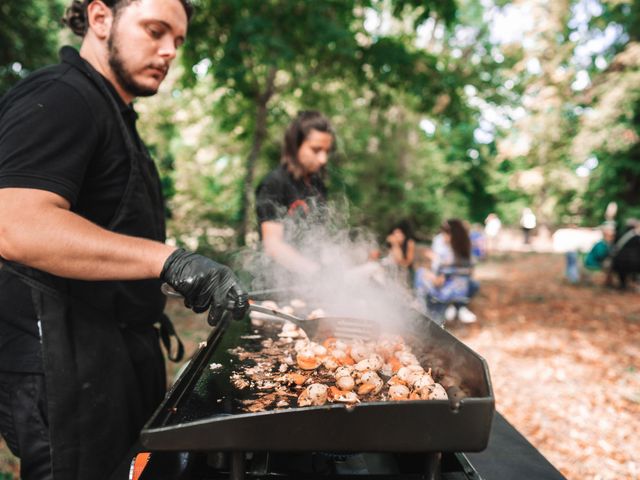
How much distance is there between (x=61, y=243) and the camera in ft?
3.93

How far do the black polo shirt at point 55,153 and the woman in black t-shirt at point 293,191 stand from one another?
5.10 feet

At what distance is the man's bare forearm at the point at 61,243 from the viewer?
117cm

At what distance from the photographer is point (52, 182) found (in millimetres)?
1234

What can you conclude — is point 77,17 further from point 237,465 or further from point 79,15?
point 237,465

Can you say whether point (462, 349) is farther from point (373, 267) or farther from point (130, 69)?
point (373, 267)

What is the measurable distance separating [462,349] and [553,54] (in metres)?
12.5

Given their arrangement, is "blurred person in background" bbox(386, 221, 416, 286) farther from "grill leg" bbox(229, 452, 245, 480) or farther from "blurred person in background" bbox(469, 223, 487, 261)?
"blurred person in background" bbox(469, 223, 487, 261)

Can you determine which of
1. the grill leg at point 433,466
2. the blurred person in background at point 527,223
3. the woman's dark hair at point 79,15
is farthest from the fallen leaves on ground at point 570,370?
the blurred person in background at point 527,223

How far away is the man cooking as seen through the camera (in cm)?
122

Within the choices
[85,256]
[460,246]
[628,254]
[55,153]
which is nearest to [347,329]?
[85,256]

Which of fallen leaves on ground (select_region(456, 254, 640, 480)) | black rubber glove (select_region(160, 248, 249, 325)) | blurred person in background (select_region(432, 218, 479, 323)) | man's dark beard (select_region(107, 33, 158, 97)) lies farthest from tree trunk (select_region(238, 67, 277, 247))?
black rubber glove (select_region(160, 248, 249, 325))

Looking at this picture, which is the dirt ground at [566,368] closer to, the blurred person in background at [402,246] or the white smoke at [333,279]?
the blurred person in background at [402,246]

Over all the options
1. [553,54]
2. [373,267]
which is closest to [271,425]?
[373,267]

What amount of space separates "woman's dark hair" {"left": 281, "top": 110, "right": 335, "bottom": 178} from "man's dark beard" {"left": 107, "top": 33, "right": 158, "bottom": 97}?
66.4 inches
